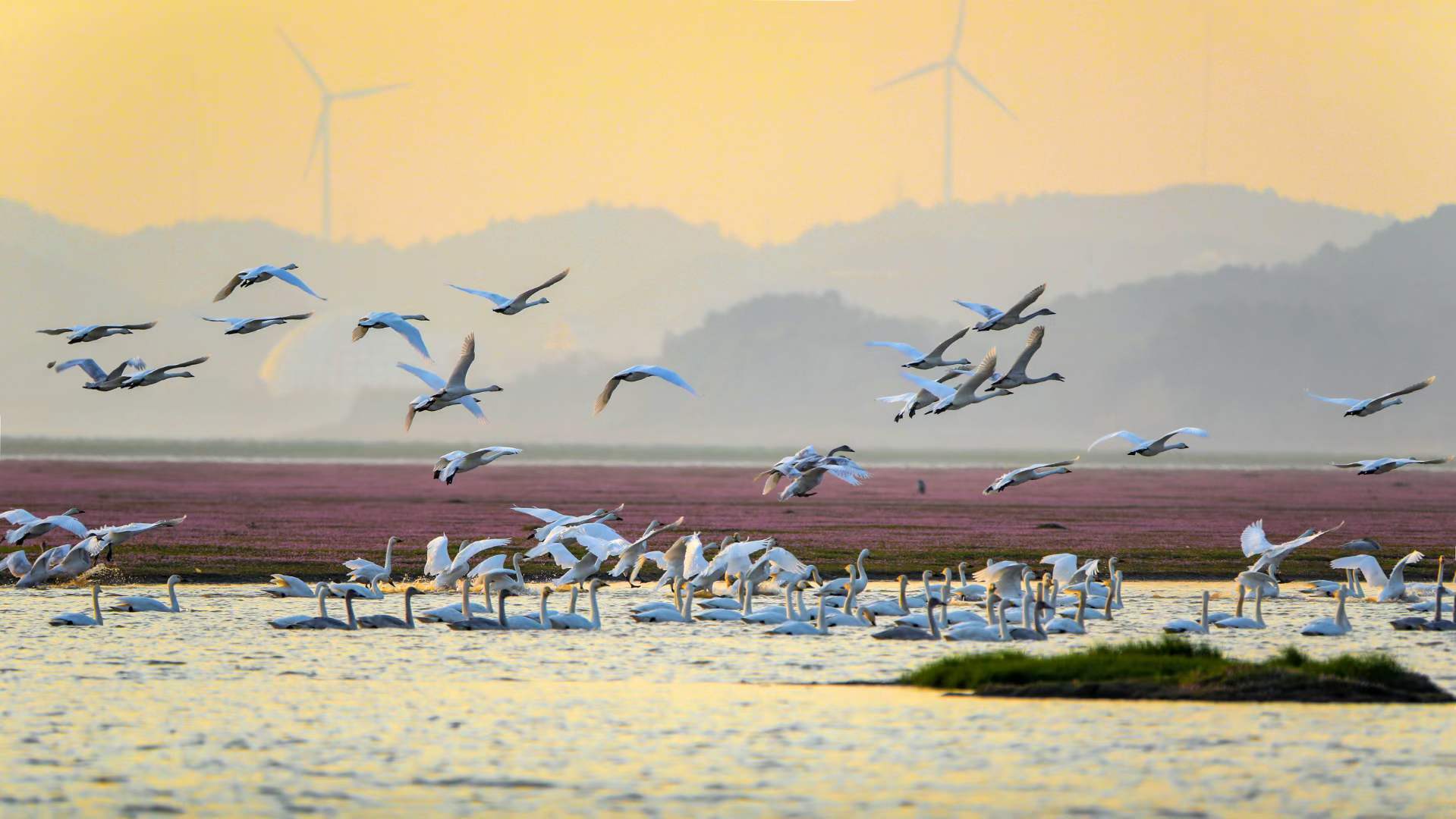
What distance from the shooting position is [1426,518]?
72.4m

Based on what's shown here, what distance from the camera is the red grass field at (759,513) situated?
46.5 meters

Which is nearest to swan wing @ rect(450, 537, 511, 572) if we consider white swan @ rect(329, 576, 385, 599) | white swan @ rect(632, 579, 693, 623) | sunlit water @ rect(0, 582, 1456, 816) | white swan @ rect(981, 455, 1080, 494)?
white swan @ rect(329, 576, 385, 599)

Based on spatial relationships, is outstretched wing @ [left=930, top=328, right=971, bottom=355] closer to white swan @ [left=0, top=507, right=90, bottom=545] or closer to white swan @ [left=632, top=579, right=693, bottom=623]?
white swan @ [left=632, top=579, right=693, bottom=623]

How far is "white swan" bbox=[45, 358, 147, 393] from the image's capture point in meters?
30.4

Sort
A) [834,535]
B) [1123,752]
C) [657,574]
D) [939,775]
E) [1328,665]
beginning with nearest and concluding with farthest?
[939,775] → [1123,752] → [1328,665] → [657,574] → [834,535]

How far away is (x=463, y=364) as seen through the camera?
2862cm

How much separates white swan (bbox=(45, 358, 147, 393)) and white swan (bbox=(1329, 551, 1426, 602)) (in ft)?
66.9

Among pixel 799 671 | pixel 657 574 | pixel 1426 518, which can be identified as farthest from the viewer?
pixel 1426 518

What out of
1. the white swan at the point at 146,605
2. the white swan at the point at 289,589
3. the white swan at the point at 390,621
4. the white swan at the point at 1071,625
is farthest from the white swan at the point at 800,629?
the white swan at the point at 146,605

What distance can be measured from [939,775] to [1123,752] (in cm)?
227

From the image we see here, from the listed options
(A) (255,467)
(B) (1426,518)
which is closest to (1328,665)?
(B) (1426,518)

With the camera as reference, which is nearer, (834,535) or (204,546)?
(204,546)

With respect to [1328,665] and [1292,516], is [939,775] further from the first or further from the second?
[1292,516]

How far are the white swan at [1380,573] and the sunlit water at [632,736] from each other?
3.87 meters
